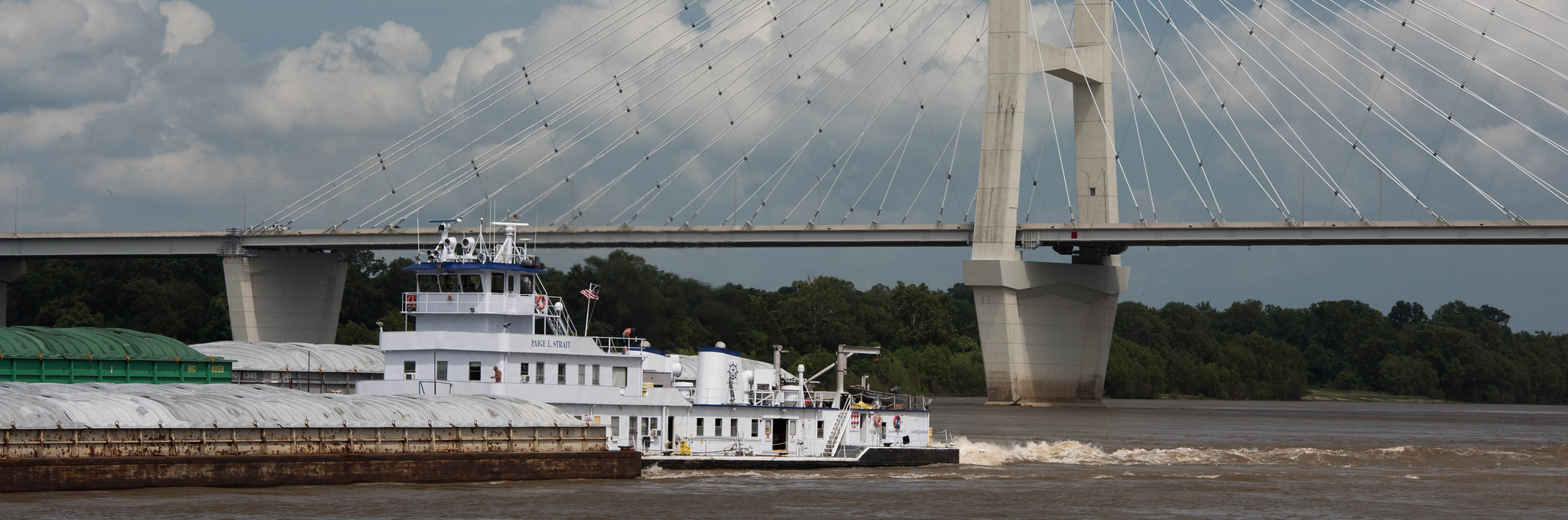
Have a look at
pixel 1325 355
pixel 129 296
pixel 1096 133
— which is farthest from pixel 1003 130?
pixel 1325 355

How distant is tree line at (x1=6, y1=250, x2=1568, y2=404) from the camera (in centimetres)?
5638

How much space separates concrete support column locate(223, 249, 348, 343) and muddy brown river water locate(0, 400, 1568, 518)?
5200 centimetres

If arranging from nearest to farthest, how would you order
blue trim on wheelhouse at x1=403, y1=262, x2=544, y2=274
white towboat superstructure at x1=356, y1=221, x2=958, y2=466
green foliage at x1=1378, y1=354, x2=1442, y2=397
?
white towboat superstructure at x1=356, y1=221, x2=958, y2=466 → blue trim on wheelhouse at x1=403, y1=262, x2=544, y2=274 → green foliage at x1=1378, y1=354, x2=1442, y2=397

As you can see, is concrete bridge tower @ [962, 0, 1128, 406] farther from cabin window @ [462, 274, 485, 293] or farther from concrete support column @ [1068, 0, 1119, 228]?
cabin window @ [462, 274, 485, 293]

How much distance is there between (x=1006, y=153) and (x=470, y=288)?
47.7 meters

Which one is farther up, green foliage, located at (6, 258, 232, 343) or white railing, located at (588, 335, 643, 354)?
green foliage, located at (6, 258, 232, 343)

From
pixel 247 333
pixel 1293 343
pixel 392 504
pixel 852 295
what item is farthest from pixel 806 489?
pixel 1293 343

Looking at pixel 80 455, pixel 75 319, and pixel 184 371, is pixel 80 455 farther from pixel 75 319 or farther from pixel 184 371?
pixel 75 319

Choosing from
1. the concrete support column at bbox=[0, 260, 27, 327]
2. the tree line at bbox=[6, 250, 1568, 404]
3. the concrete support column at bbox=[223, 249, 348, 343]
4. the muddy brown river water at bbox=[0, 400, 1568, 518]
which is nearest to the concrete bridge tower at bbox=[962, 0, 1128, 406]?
the tree line at bbox=[6, 250, 1568, 404]

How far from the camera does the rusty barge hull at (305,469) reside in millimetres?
27625

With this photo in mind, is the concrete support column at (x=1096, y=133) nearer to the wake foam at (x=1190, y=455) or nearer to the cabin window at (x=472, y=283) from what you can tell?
the wake foam at (x=1190, y=455)

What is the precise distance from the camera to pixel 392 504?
2883 centimetres

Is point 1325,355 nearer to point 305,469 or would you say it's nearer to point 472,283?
point 472,283

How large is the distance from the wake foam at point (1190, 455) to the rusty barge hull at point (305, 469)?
1155 centimetres
